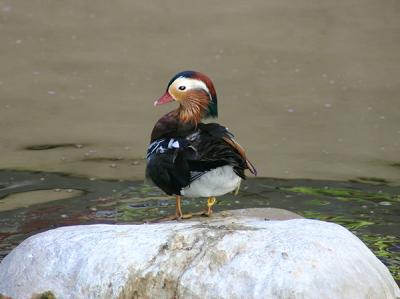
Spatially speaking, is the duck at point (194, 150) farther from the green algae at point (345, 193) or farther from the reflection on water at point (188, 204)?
the green algae at point (345, 193)

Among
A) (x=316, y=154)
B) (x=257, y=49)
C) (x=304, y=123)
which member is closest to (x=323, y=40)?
(x=257, y=49)

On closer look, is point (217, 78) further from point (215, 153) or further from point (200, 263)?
point (200, 263)

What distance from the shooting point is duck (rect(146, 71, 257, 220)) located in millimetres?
4996

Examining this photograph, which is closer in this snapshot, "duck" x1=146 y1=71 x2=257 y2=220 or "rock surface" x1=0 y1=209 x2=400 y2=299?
"rock surface" x1=0 y1=209 x2=400 y2=299

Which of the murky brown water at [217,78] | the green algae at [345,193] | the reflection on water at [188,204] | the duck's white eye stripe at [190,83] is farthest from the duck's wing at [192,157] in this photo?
the murky brown water at [217,78]

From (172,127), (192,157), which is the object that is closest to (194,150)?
(192,157)

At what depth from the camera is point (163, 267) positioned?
4531 mm

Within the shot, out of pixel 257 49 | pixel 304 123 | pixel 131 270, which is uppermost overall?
pixel 257 49

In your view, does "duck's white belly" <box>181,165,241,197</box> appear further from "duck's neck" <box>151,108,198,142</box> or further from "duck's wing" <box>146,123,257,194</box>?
"duck's neck" <box>151,108,198,142</box>

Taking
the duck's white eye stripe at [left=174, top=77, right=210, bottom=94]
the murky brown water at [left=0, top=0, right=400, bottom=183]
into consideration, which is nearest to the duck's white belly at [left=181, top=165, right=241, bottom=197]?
the duck's white eye stripe at [left=174, top=77, right=210, bottom=94]

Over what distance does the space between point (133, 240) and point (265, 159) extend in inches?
121

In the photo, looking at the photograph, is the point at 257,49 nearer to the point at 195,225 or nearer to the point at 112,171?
the point at 112,171

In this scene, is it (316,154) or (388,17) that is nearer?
(316,154)

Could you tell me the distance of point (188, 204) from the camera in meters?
6.73
